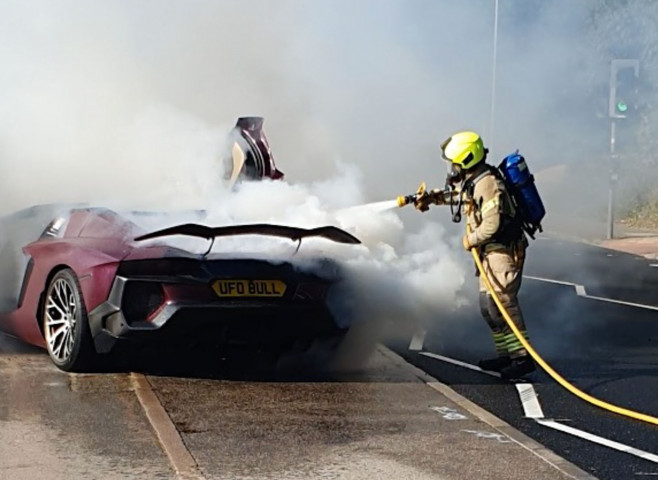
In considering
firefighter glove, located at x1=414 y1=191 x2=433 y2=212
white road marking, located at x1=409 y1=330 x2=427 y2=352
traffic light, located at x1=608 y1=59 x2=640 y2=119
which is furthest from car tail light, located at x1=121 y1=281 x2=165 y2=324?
traffic light, located at x1=608 y1=59 x2=640 y2=119

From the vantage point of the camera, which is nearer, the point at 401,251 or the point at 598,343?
the point at 401,251

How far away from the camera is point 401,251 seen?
7.26 meters

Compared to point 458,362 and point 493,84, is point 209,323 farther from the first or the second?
point 493,84

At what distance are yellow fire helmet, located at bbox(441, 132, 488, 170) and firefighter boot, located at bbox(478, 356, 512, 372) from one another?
3.91 ft

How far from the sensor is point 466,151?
7059 millimetres

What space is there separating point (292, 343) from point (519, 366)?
1357 millimetres

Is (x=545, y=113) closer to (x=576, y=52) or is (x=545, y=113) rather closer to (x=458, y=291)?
(x=576, y=52)

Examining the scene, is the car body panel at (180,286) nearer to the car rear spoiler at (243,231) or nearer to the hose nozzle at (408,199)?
the car rear spoiler at (243,231)

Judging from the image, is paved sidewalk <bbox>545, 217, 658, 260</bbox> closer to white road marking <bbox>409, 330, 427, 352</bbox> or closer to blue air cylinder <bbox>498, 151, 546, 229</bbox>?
white road marking <bbox>409, 330, 427, 352</bbox>

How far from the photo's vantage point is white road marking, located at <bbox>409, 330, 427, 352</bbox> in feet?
26.6

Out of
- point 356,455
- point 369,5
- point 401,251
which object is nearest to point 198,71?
point 369,5

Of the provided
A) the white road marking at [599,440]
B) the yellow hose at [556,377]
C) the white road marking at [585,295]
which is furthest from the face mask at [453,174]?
the white road marking at [585,295]

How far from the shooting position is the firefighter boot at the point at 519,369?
6992 mm

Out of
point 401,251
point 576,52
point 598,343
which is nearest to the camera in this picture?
point 401,251
